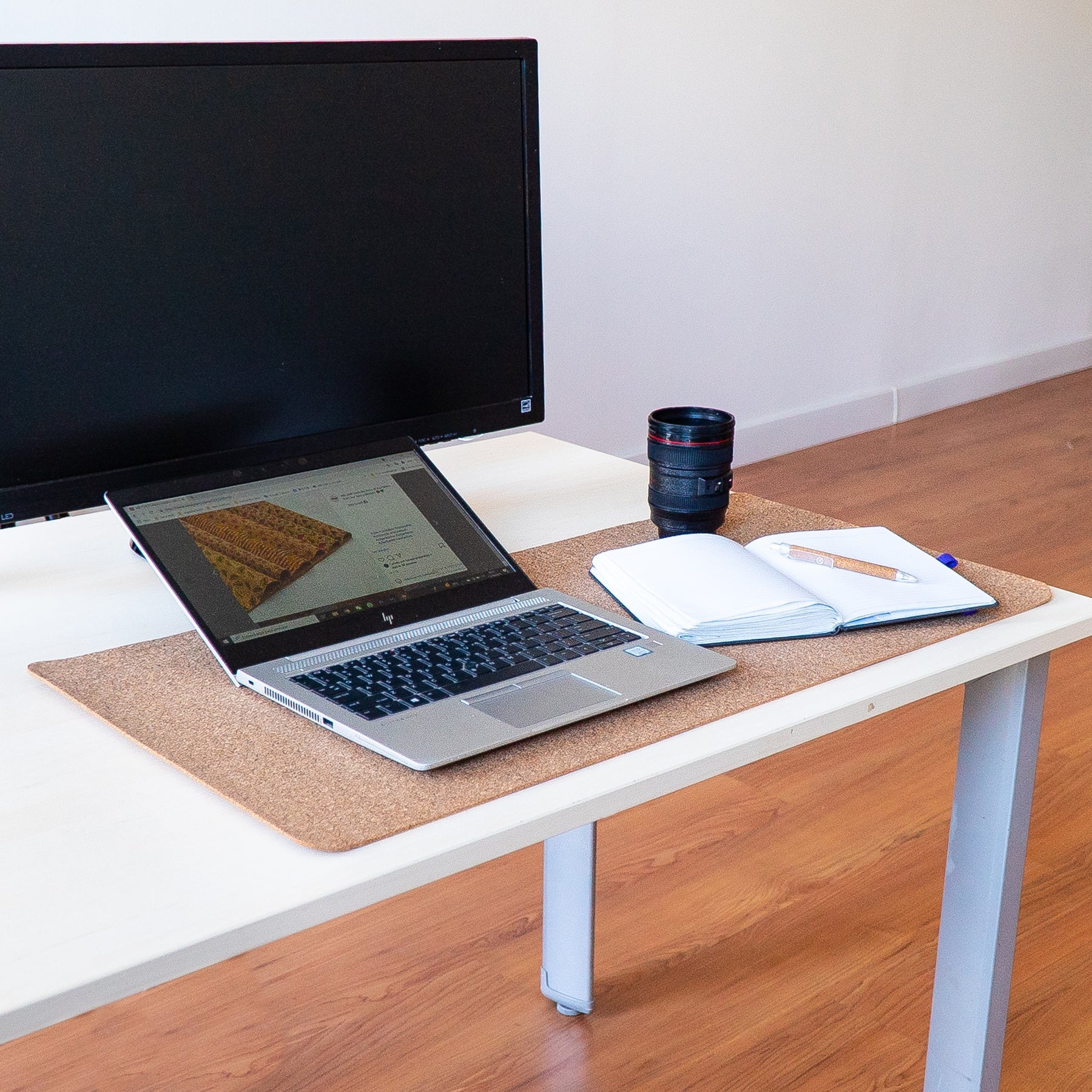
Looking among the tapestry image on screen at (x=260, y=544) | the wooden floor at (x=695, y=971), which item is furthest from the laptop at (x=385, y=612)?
the wooden floor at (x=695, y=971)

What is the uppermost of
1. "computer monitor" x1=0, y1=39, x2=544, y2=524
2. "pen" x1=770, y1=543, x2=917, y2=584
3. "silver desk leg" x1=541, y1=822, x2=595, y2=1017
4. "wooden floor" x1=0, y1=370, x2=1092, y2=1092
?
"computer monitor" x1=0, y1=39, x2=544, y2=524

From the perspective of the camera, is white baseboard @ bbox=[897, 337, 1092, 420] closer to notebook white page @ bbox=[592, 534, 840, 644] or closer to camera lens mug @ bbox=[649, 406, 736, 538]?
camera lens mug @ bbox=[649, 406, 736, 538]

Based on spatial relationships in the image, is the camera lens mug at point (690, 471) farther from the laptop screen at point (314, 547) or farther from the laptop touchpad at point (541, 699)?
the laptop touchpad at point (541, 699)

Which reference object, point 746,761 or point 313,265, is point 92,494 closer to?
point 313,265

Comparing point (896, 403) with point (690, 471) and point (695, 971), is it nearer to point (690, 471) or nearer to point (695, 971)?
point (695, 971)

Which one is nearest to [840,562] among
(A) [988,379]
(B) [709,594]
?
(B) [709,594]

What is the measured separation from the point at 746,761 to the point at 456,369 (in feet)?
1.61

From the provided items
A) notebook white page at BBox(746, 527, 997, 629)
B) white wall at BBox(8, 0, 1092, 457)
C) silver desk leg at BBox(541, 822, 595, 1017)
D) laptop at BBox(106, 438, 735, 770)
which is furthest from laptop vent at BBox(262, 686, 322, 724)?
white wall at BBox(8, 0, 1092, 457)

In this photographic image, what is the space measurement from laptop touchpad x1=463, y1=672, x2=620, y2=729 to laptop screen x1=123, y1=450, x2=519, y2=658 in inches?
6.3

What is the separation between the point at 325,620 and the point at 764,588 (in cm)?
33

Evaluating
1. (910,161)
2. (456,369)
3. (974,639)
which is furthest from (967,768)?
(910,161)

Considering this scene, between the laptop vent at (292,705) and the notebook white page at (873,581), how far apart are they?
397mm

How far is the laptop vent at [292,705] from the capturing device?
82 centimetres

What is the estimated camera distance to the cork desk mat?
728 millimetres
